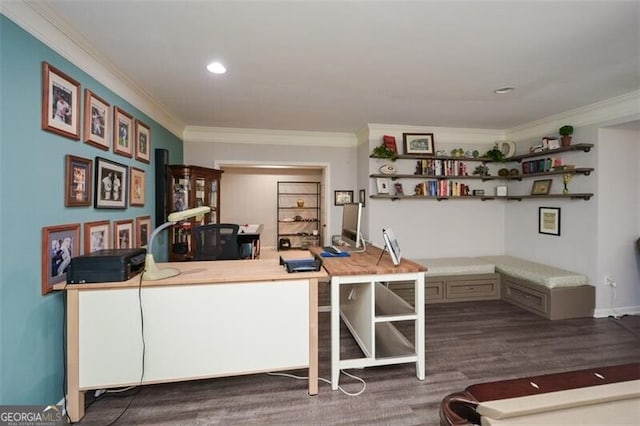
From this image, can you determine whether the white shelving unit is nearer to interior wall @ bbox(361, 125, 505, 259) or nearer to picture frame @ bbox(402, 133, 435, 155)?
interior wall @ bbox(361, 125, 505, 259)

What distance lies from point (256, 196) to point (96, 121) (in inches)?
224

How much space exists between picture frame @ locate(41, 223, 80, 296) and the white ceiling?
1.28m

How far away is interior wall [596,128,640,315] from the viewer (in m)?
3.34

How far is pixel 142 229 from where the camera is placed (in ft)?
9.83

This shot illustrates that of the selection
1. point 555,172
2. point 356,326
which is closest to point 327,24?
point 356,326

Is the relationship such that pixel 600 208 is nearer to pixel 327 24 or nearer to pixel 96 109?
pixel 327 24

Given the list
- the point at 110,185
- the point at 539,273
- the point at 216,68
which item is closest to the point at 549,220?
the point at 539,273

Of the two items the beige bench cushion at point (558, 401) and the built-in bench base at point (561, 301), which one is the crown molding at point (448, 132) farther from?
the beige bench cushion at point (558, 401)

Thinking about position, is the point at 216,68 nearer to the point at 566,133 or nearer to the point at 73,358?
the point at 73,358

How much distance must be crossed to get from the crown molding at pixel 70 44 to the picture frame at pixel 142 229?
112cm

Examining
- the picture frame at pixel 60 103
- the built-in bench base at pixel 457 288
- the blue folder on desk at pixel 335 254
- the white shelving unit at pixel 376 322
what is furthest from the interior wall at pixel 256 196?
the picture frame at pixel 60 103

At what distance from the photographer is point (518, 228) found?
4398 millimetres

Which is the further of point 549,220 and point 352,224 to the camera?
point 549,220

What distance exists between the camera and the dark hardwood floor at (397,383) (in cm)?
182
